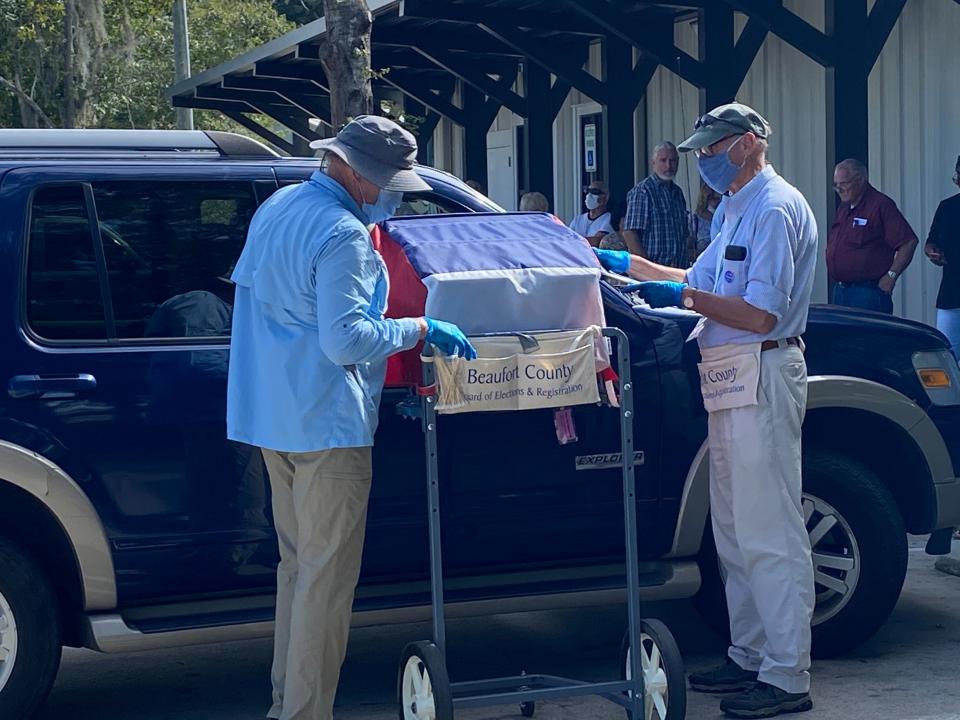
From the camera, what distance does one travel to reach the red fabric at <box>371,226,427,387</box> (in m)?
4.86

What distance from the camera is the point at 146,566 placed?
16.3ft

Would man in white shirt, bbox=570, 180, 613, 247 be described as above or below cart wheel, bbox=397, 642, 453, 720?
above

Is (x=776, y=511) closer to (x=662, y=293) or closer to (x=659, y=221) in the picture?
(x=662, y=293)

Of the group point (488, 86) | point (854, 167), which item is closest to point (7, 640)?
point (854, 167)

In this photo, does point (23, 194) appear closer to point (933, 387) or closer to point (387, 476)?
point (387, 476)

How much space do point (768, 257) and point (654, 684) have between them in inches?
57.6

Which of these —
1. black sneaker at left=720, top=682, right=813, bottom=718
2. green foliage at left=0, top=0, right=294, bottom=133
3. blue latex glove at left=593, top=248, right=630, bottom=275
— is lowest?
black sneaker at left=720, top=682, right=813, bottom=718

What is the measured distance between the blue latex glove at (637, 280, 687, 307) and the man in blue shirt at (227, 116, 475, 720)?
813 mm

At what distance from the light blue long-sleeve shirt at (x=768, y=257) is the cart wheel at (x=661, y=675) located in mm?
1062

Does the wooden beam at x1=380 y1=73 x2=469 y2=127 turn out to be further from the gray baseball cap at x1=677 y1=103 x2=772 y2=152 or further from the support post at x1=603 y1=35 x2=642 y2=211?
the gray baseball cap at x1=677 y1=103 x2=772 y2=152

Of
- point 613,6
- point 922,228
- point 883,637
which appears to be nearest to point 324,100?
point 613,6

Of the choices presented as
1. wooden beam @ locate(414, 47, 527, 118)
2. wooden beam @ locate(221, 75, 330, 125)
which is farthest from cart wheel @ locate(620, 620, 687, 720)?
wooden beam @ locate(221, 75, 330, 125)

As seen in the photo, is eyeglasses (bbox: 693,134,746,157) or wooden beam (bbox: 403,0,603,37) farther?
wooden beam (bbox: 403,0,603,37)

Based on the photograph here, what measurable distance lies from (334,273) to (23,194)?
4.39 ft
